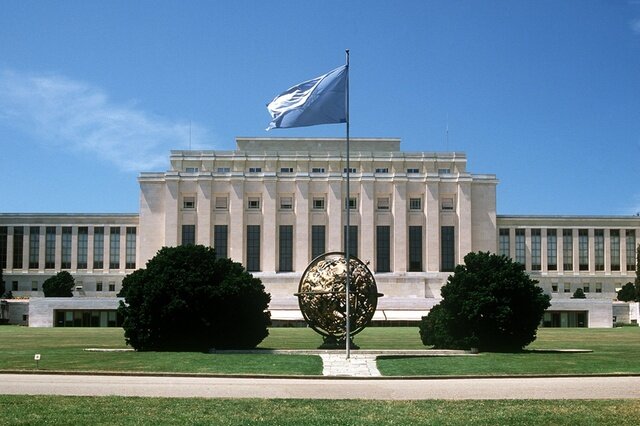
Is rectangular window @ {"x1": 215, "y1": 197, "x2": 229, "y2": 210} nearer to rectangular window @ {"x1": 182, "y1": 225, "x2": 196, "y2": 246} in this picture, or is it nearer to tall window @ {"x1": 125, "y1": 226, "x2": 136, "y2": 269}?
rectangular window @ {"x1": 182, "y1": 225, "x2": 196, "y2": 246}

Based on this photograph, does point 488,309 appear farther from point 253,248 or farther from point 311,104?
point 253,248

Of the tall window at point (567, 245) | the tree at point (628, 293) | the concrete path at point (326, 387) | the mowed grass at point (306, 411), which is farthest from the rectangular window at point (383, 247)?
the mowed grass at point (306, 411)

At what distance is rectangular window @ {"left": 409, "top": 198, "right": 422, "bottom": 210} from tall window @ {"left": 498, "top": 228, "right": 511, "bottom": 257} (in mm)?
12086

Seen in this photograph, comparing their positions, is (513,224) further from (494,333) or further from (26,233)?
(494,333)

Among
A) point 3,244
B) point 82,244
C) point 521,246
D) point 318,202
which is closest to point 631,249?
point 521,246

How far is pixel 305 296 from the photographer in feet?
134

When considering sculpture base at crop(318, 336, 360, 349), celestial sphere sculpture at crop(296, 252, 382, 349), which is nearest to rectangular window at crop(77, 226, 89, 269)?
sculpture base at crop(318, 336, 360, 349)

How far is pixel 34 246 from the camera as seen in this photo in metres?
120

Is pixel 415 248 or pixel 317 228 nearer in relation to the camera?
pixel 415 248

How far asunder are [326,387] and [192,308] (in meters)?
16.2

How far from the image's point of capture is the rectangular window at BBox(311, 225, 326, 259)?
11512 centimetres

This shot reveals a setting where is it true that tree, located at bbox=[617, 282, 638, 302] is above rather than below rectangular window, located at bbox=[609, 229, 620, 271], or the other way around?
below

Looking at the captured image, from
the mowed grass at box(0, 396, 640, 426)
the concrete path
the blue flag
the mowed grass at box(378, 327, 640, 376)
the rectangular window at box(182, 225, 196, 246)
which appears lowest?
the mowed grass at box(378, 327, 640, 376)

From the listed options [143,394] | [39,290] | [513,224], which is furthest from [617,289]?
[143,394]
